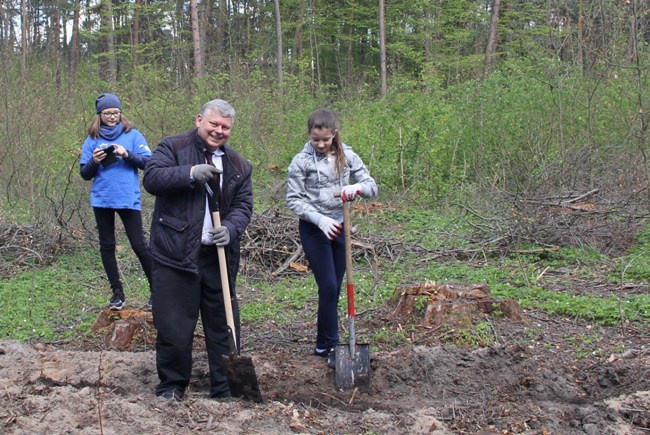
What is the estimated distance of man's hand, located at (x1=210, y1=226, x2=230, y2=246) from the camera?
4.33 m

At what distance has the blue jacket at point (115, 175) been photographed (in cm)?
610

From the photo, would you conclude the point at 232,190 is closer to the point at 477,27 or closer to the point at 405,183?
the point at 405,183

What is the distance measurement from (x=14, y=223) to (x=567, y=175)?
7625 mm

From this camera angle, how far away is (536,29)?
23875mm

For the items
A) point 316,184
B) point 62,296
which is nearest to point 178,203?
point 316,184

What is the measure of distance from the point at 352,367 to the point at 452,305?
1.28 meters

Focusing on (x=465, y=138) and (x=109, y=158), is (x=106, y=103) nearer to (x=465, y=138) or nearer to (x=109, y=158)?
(x=109, y=158)

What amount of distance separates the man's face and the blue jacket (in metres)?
1.93

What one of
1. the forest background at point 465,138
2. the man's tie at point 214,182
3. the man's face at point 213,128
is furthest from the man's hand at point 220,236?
the forest background at point 465,138

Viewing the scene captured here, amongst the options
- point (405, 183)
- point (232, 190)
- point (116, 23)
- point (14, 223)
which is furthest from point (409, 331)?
point (116, 23)

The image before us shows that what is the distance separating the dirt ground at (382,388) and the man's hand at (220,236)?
959mm

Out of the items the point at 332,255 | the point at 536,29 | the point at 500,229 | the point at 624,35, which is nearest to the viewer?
the point at 332,255

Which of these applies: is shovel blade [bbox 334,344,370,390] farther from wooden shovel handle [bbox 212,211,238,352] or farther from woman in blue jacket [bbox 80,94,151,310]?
woman in blue jacket [bbox 80,94,151,310]

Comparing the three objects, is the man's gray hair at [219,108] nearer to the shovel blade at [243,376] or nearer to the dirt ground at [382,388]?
the shovel blade at [243,376]
